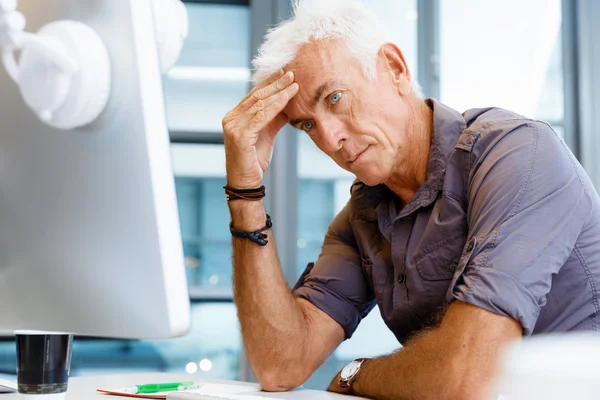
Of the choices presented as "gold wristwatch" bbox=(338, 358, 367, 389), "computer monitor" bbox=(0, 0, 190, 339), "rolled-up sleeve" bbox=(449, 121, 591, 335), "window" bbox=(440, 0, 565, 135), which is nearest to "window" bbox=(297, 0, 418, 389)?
"window" bbox=(440, 0, 565, 135)

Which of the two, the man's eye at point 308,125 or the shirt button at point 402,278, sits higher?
the man's eye at point 308,125

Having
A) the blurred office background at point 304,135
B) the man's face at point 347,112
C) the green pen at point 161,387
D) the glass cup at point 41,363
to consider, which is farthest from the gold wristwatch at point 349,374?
the blurred office background at point 304,135

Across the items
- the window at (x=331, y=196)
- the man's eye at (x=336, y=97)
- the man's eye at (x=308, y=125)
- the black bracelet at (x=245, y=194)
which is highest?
the man's eye at (x=336, y=97)

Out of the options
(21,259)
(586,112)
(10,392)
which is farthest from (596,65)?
(21,259)

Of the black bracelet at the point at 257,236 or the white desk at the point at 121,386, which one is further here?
the black bracelet at the point at 257,236

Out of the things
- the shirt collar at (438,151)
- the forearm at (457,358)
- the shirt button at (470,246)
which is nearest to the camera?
the forearm at (457,358)

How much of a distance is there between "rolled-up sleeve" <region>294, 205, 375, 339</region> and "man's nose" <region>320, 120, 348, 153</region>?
0.90ft

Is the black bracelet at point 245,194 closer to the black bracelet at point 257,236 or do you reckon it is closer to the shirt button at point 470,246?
the black bracelet at point 257,236

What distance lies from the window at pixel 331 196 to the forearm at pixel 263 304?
75.5 inches

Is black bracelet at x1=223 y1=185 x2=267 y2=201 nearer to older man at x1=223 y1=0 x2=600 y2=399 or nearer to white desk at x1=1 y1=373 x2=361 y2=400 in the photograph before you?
older man at x1=223 y1=0 x2=600 y2=399

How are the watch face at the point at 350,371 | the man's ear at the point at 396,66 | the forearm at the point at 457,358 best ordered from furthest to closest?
the man's ear at the point at 396,66 < the watch face at the point at 350,371 < the forearm at the point at 457,358

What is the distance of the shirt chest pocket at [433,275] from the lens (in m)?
1.33

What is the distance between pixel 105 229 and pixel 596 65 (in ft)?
11.1

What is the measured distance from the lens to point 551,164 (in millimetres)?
1176
